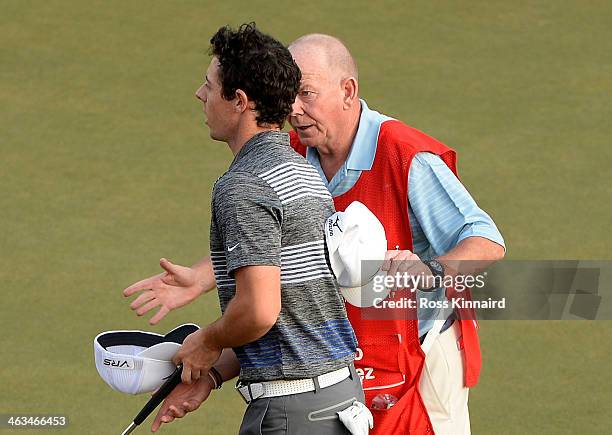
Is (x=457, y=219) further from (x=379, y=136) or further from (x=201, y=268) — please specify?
(x=201, y=268)

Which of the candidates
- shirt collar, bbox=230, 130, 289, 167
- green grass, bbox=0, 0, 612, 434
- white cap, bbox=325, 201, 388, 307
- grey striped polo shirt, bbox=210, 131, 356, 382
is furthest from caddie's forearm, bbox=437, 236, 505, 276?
green grass, bbox=0, 0, 612, 434

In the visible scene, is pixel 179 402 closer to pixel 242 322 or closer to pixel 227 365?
pixel 227 365

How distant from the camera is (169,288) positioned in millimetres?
3668

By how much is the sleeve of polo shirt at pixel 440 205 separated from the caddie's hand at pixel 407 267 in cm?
32

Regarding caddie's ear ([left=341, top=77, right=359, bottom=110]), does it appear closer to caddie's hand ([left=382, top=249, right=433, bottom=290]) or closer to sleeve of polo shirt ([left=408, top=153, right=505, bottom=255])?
sleeve of polo shirt ([left=408, top=153, right=505, bottom=255])

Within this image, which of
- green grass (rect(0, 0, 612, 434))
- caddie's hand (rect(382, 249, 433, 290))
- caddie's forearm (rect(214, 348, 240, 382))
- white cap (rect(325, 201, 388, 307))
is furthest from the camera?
green grass (rect(0, 0, 612, 434))

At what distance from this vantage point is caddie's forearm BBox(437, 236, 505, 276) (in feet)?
11.7

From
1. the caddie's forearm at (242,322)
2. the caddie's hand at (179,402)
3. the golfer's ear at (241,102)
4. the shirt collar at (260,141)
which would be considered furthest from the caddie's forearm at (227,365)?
the golfer's ear at (241,102)

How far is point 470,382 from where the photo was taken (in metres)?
3.97

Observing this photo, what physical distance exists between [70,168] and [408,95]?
8.34ft

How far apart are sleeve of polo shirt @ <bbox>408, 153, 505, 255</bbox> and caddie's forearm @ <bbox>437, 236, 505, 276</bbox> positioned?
8 centimetres

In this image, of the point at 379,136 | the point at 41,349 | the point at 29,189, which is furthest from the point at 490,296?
the point at 29,189

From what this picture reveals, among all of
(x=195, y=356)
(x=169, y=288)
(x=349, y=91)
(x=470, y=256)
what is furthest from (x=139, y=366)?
(x=349, y=91)

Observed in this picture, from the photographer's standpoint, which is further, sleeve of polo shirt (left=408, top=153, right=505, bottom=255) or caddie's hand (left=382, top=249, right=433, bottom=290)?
sleeve of polo shirt (left=408, top=153, right=505, bottom=255)
